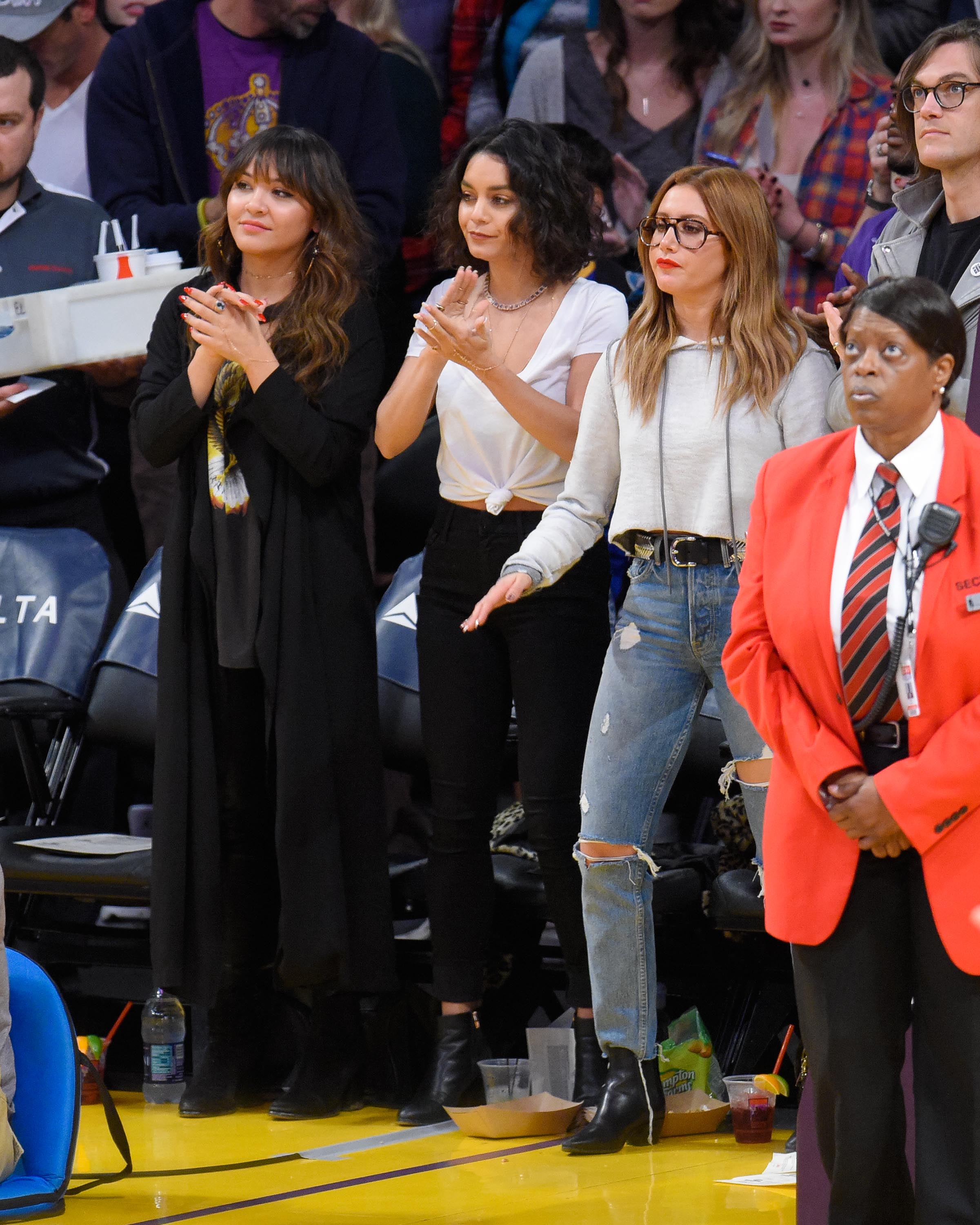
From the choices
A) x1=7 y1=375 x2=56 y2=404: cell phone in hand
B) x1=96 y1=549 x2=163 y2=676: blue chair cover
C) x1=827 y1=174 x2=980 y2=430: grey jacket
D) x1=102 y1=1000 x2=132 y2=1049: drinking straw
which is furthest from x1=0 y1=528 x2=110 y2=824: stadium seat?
x1=827 y1=174 x2=980 y2=430: grey jacket

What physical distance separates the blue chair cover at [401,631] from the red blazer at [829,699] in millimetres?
1940

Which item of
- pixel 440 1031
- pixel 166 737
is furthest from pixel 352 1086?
pixel 166 737

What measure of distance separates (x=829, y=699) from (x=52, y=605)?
2.84 m

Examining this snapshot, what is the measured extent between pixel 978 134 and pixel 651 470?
0.78 metres

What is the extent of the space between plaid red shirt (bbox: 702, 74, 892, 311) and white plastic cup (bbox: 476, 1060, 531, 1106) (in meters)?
2.05

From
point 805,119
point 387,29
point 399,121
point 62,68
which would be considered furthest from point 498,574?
point 62,68

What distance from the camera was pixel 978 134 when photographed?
2.73 metres

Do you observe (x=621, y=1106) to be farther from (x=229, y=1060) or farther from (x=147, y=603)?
(x=147, y=603)

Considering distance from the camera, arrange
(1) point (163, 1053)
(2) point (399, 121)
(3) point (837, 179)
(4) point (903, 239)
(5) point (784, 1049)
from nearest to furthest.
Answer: (4) point (903, 239)
(5) point (784, 1049)
(1) point (163, 1053)
(3) point (837, 179)
(2) point (399, 121)

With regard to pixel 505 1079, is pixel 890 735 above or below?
above

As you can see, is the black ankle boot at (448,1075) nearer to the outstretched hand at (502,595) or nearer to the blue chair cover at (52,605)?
the outstretched hand at (502,595)

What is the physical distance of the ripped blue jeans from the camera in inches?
118

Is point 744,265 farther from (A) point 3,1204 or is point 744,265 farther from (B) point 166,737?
(A) point 3,1204

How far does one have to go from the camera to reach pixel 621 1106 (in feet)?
10.1
